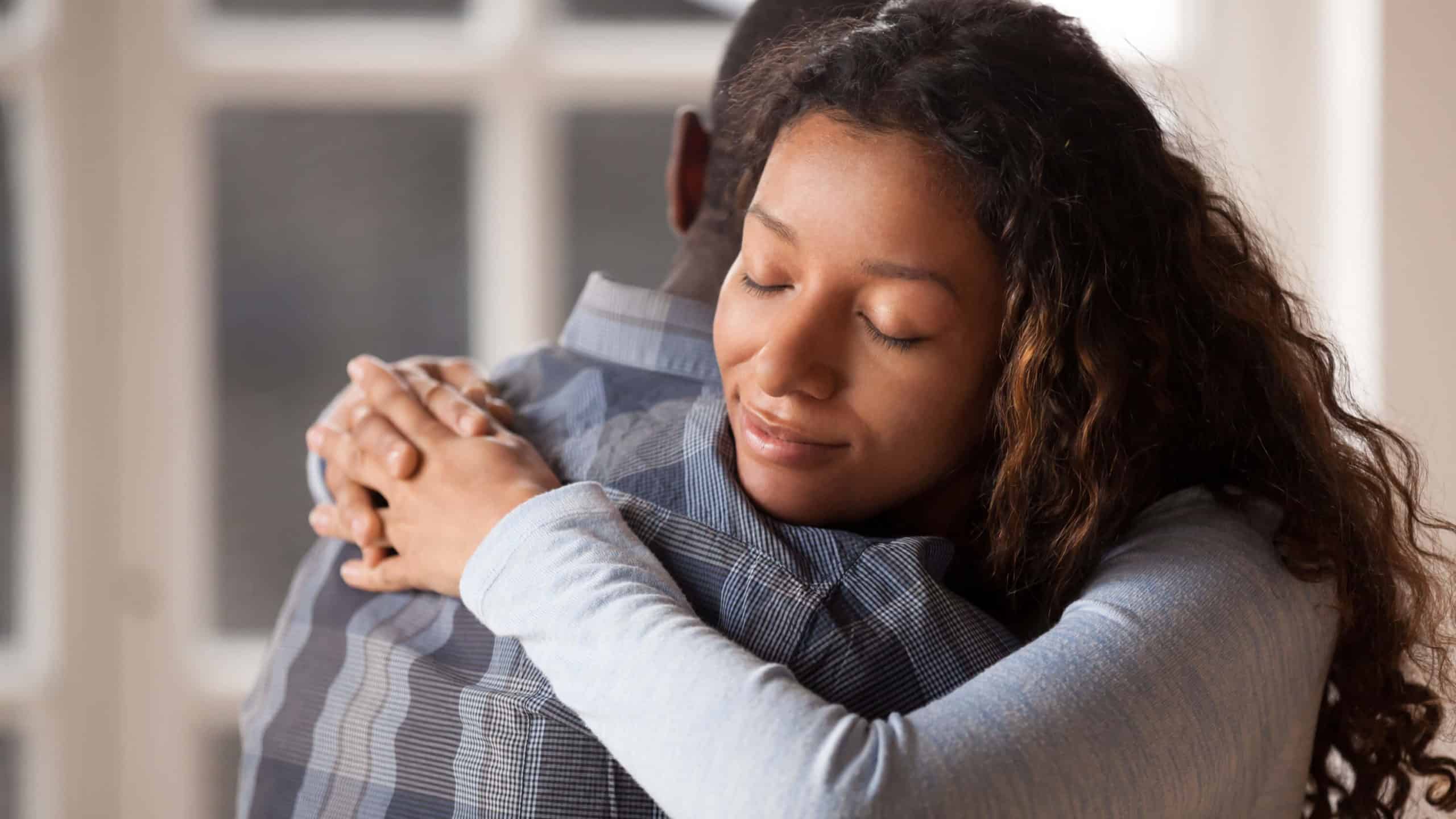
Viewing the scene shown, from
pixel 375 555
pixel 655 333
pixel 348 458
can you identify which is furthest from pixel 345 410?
pixel 655 333

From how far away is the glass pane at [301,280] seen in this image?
7.70 ft

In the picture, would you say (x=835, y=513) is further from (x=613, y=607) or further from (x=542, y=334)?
(x=542, y=334)

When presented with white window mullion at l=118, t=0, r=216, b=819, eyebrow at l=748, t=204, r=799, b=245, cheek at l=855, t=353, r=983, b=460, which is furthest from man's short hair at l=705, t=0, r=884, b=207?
white window mullion at l=118, t=0, r=216, b=819

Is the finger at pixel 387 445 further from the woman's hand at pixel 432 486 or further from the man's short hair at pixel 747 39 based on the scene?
the man's short hair at pixel 747 39

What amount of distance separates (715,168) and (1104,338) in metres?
0.44

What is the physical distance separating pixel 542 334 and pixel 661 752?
169 centimetres

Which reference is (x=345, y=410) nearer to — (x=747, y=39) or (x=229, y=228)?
(x=747, y=39)

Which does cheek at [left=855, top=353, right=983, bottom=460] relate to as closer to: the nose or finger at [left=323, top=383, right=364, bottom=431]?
the nose

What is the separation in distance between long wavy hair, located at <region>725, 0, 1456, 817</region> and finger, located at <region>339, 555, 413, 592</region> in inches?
16.0

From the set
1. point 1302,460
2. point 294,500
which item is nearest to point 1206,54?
point 1302,460

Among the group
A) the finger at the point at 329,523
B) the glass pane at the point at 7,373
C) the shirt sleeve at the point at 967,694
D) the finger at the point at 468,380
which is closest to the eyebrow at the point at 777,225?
the shirt sleeve at the point at 967,694

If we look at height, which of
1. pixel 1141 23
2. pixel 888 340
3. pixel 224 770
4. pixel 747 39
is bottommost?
pixel 224 770

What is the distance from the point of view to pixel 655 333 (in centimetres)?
103

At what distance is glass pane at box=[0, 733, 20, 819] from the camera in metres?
2.29
